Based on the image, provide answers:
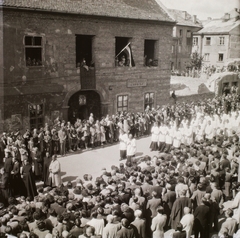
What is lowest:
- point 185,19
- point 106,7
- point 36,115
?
point 36,115

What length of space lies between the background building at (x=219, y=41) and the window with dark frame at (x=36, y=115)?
23.0 metres

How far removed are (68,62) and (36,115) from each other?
3748mm

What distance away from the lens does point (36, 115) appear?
1867 cm

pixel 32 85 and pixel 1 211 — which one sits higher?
pixel 32 85

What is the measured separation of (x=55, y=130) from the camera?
54.0ft

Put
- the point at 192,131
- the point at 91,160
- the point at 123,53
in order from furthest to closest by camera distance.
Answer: the point at 123,53, the point at 192,131, the point at 91,160

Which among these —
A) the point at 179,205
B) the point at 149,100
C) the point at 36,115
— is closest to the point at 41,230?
the point at 179,205

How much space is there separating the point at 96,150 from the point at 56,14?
8.07 meters

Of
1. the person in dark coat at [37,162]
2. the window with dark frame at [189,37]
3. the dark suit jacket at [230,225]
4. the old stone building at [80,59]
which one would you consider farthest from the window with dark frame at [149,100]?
the window with dark frame at [189,37]

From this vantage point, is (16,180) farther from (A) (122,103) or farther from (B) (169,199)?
(A) (122,103)

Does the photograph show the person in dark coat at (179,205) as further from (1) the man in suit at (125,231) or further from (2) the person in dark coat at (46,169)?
(2) the person in dark coat at (46,169)

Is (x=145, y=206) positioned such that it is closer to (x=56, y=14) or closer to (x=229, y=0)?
(x=229, y=0)

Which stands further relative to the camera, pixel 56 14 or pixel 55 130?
pixel 56 14

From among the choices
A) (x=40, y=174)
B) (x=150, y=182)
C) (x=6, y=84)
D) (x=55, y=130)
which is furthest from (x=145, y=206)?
(x=6, y=84)
